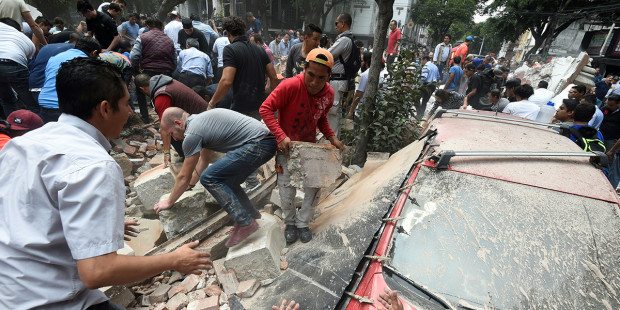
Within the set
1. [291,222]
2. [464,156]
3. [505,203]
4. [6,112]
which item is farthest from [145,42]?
[505,203]

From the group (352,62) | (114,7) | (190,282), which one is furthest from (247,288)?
(114,7)

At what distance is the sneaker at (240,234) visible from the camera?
7.29ft

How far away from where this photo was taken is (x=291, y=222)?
2.45 metres

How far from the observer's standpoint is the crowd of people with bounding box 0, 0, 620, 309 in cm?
94

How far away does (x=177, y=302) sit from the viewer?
2004 mm

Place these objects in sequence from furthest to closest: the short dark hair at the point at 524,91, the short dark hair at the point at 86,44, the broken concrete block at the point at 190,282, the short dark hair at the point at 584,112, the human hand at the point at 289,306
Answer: the short dark hair at the point at 524,91, the short dark hair at the point at 86,44, the short dark hair at the point at 584,112, the broken concrete block at the point at 190,282, the human hand at the point at 289,306

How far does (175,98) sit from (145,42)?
222cm

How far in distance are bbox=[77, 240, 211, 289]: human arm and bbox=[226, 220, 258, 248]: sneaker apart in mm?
1048

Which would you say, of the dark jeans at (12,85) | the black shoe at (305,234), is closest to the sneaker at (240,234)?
the black shoe at (305,234)

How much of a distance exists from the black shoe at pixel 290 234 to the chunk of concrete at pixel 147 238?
129cm

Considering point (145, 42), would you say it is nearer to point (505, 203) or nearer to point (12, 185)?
point (12, 185)

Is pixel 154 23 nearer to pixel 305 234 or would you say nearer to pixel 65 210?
pixel 305 234

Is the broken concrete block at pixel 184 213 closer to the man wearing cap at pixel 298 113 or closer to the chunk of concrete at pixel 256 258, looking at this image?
the chunk of concrete at pixel 256 258

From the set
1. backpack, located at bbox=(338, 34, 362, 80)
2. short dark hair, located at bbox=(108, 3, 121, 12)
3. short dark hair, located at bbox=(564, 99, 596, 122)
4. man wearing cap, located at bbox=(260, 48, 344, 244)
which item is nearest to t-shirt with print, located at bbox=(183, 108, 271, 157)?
man wearing cap, located at bbox=(260, 48, 344, 244)
